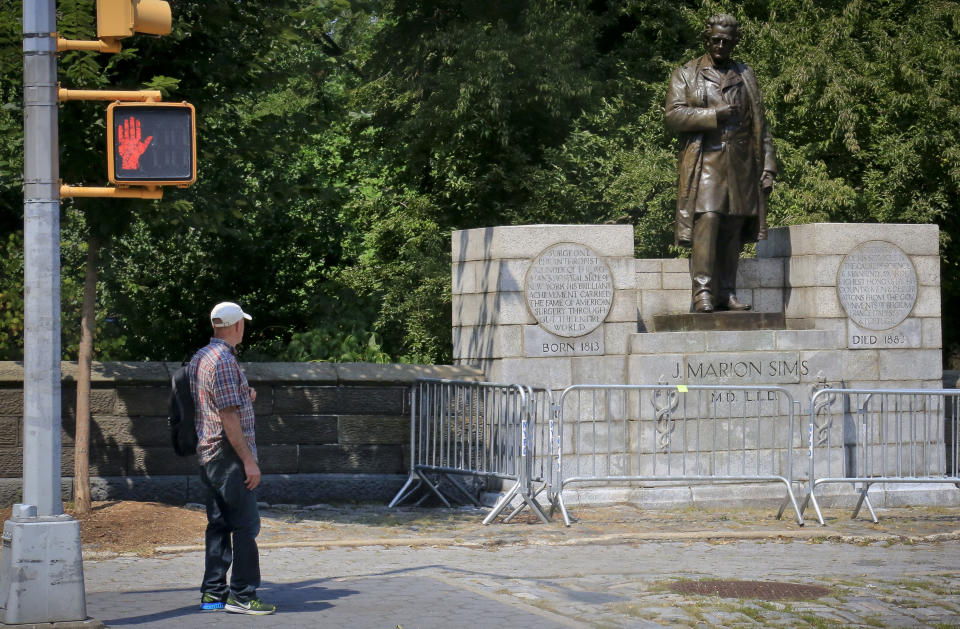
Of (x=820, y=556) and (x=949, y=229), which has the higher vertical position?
→ (x=949, y=229)

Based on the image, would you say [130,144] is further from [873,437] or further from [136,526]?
[873,437]

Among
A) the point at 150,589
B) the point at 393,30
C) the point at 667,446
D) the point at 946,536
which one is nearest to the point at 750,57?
the point at 393,30

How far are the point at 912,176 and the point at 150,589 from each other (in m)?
13.9

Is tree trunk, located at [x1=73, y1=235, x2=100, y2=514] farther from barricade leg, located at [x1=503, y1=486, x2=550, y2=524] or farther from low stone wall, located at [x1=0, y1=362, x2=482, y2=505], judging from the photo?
barricade leg, located at [x1=503, y1=486, x2=550, y2=524]

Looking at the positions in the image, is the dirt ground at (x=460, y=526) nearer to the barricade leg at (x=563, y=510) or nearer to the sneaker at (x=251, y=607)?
the barricade leg at (x=563, y=510)

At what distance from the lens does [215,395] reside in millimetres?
6906

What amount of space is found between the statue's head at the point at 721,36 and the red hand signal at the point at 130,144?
6889mm

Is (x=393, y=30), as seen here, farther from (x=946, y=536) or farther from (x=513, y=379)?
(x=946, y=536)

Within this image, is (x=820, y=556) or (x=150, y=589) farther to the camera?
(x=820, y=556)

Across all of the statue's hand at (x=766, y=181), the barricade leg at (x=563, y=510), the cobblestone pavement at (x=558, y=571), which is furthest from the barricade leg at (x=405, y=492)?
the statue's hand at (x=766, y=181)

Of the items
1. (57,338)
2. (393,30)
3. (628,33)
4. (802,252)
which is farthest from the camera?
(393,30)

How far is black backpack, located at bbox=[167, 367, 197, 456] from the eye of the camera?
7.02 metres

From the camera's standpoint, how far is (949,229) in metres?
20.0

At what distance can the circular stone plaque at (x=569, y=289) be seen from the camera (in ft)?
39.4
